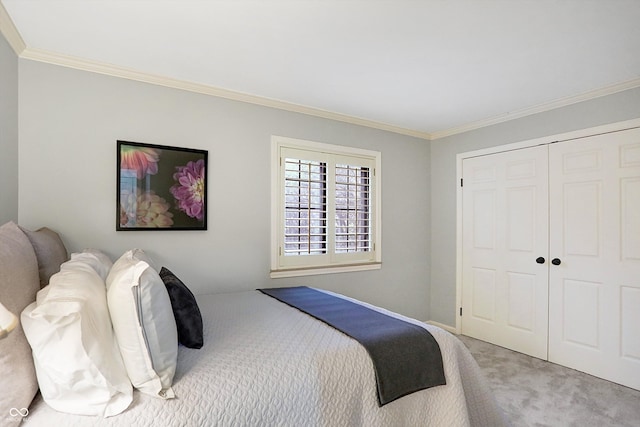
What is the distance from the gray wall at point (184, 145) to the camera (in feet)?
7.43

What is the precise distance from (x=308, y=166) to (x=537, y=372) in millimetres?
2754

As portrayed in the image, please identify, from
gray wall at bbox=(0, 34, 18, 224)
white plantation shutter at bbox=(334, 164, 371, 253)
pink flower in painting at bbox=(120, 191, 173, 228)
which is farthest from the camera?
white plantation shutter at bbox=(334, 164, 371, 253)

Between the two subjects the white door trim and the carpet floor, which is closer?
the carpet floor

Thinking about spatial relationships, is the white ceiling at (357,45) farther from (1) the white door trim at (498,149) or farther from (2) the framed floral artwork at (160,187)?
(2) the framed floral artwork at (160,187)

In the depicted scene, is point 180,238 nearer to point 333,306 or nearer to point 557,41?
point 333,306

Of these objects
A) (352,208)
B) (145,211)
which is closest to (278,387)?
(145,211)

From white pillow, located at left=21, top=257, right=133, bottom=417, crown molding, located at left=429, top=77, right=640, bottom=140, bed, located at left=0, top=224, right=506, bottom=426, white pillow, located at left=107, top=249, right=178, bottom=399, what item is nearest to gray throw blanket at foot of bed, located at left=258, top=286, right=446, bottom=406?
bed, located at left=0, top=224, right=506, bottom=426

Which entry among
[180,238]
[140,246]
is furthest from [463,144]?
[140,246]

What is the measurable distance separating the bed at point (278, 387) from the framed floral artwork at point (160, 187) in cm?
57

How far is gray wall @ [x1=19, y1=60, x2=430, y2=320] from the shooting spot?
2.26 metres

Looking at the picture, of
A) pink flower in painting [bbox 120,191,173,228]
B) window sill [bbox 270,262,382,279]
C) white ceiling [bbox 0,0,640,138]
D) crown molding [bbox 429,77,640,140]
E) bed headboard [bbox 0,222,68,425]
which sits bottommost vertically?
window sill [bbox 270,262,382,279]

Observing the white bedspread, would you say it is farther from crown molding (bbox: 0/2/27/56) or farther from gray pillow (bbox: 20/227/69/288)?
crown molding (bbox: 0/2/27/56)

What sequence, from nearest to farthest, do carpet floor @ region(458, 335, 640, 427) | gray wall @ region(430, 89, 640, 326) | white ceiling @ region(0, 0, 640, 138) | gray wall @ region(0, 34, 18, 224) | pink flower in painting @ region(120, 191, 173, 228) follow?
white ceiling @ region(0, 0, 640, 138) < gray wall @ region(0, 34, 18, 224) < carpet floor @ region(458, 335, 640, 427) < pink flower in painting @ region(120, 191, 173, 228) < gray wall @ region(430, 89, 640, 326)

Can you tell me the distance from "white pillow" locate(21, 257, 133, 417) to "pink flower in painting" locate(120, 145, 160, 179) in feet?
5.03
